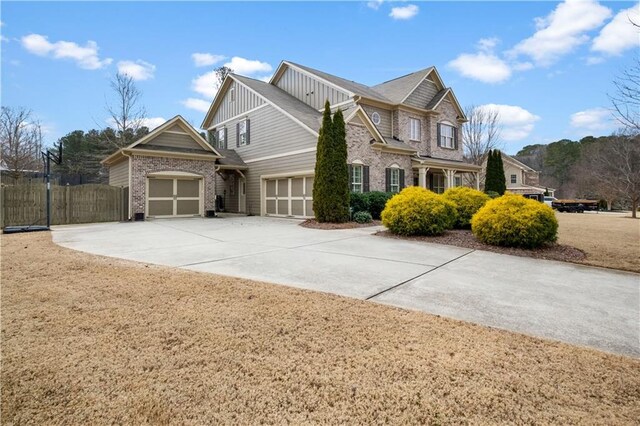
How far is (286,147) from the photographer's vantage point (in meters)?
17.2

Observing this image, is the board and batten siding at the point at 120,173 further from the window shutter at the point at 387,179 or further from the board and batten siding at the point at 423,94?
the board and batten siding at the point at 423,94

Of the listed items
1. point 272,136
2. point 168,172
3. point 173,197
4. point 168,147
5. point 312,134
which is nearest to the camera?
point 312,134

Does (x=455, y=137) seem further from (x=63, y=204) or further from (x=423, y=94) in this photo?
(x=63, y=204)

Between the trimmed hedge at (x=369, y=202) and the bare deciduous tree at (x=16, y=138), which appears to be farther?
the bare deciduous tree at (x=16, y=138)

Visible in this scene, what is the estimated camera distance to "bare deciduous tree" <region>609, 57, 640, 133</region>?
6473mm

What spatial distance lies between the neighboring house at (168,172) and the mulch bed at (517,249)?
39.1 feet

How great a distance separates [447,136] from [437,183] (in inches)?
139

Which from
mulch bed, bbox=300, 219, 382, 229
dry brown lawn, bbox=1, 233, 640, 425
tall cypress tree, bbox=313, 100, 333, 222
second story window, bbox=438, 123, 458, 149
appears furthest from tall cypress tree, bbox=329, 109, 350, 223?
second story window, bbox=438, 123, 458, 149

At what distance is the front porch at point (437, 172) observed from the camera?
62.8 ft

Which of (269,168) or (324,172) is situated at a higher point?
(269,168)

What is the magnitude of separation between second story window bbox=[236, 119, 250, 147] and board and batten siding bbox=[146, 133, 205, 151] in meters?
3.62

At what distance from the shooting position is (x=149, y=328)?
3117 mm

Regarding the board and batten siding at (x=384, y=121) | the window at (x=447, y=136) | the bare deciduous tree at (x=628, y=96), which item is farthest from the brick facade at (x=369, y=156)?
the bare deciduous tree at (x=628, y=96)

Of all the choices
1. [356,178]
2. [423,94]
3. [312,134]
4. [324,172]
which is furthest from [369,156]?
[423,94]
